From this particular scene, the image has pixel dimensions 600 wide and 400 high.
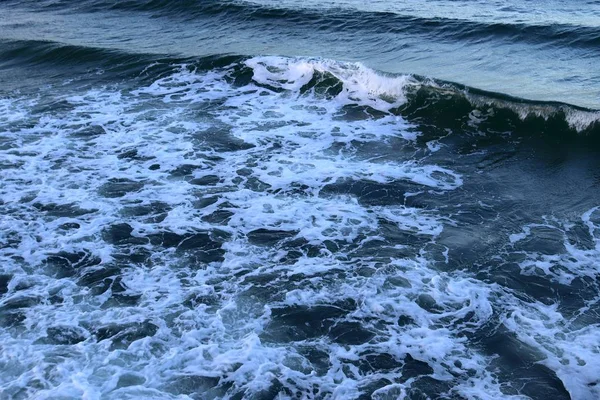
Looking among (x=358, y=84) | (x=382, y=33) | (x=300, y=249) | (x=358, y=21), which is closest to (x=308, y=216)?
(x=300, y=249)

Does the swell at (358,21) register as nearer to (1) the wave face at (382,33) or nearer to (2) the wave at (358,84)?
(1) the wave face at (382,33)

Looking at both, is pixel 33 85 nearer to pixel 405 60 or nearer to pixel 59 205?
pixel 59 205

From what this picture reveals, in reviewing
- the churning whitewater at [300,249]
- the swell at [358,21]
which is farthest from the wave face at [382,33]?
the churning whitewater at [300,249]

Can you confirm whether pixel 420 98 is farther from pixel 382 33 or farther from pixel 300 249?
pixel 300 249

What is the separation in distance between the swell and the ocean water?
114 millimetres

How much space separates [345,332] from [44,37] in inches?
562

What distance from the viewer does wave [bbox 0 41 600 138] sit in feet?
34.7

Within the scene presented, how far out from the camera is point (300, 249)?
287 inches

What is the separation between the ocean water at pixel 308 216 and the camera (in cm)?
552

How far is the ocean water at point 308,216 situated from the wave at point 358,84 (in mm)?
50

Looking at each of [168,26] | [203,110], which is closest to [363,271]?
[203,110]

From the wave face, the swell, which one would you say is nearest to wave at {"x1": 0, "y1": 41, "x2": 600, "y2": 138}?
the wave face

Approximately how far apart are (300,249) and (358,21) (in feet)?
35.5

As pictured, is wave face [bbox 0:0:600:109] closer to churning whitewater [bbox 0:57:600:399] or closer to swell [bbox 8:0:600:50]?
swell [bbox 8:0:600:50]
